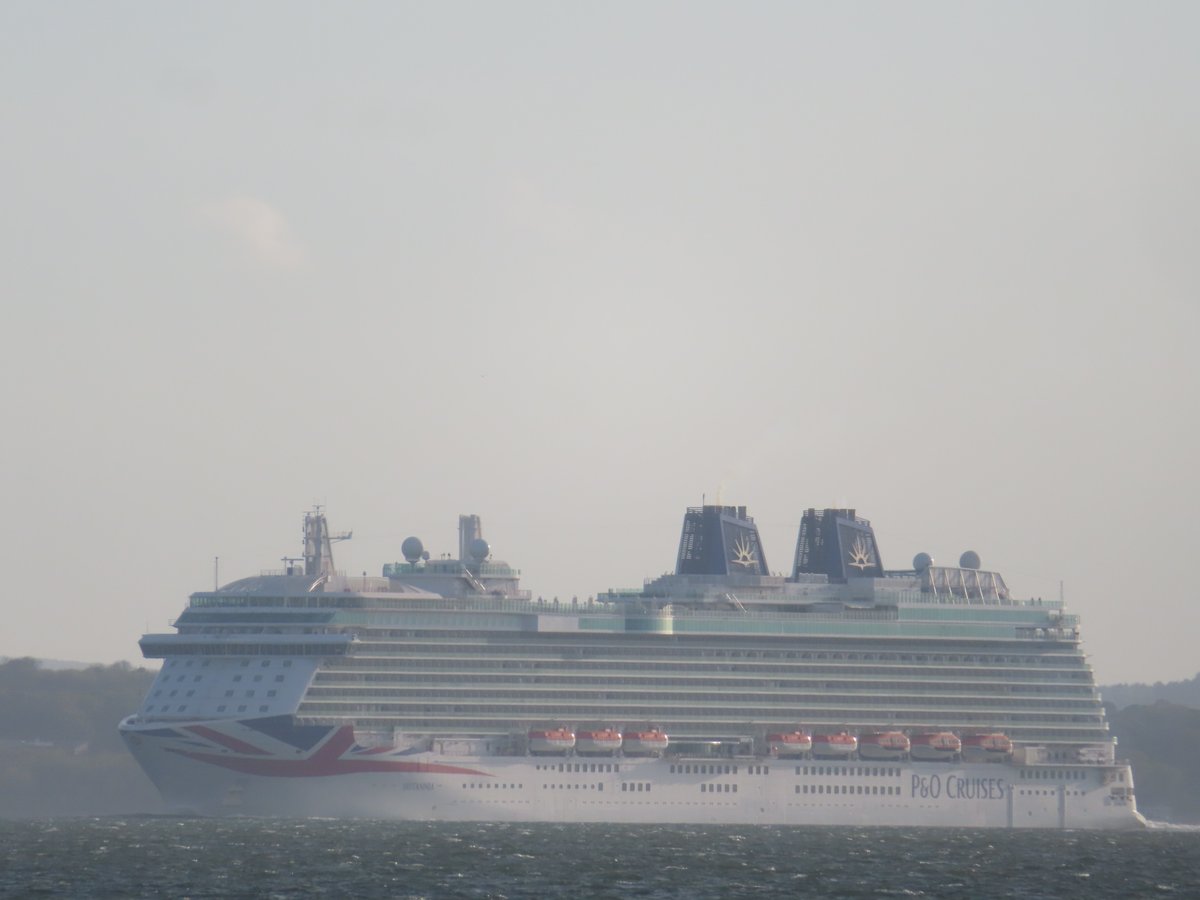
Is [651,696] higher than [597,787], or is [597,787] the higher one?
[651,696]

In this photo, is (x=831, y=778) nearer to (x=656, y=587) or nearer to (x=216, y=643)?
(x=656, y=587)

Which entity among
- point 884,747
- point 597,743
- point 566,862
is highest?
point 884,747

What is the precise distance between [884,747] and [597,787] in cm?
1870

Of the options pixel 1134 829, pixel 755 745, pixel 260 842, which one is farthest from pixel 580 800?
pixel 1134 829

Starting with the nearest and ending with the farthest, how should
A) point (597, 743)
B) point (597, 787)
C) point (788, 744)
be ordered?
1. point (597, 787)
2. point (597, 743)
3. point (788, 744)

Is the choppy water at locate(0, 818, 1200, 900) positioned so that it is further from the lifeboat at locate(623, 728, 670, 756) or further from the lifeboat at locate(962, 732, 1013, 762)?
the lifeboat at locate(962, 732, 1013, 762)

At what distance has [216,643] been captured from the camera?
151 meters

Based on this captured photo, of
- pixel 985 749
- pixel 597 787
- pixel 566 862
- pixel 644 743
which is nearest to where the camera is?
pixel 566 862

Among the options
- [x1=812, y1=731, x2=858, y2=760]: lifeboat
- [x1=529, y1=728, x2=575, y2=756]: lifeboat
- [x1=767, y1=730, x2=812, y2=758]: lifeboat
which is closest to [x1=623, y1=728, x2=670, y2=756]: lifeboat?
[x1=529, y1=728, x2=575, y2=756]: lifeboat

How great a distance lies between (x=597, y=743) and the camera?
153 m

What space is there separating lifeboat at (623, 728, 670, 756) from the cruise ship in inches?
5.6

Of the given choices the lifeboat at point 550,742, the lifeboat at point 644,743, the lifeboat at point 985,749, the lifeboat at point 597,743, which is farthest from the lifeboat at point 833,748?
the lifeboat at point 550,742

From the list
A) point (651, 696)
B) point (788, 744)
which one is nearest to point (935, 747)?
point (788, 744)

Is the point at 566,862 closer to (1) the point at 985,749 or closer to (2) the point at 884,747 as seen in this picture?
(2) the point at 884,747
